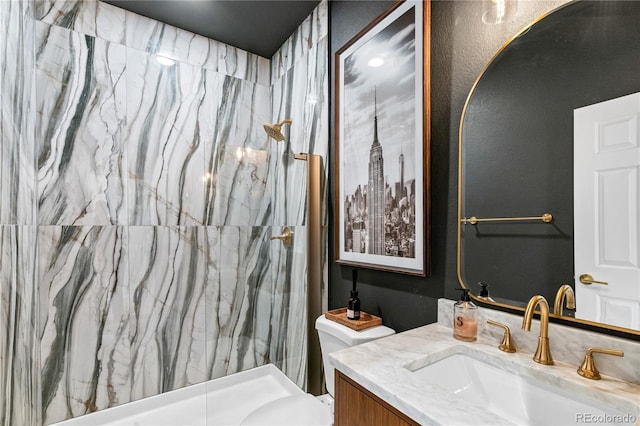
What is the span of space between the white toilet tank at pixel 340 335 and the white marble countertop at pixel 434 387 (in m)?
0.28

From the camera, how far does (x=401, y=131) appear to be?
1321mm

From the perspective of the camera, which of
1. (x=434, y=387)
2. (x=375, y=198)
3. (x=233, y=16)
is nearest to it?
(x=434, y=387)

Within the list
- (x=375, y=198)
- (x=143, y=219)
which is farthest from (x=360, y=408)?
(x=143, y=219)

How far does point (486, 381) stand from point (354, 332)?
564 mm

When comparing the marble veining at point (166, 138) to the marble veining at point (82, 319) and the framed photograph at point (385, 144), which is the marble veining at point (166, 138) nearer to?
the marble veining at point (82, 319)

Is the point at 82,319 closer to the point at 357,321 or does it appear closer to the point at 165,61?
the point at 357,321

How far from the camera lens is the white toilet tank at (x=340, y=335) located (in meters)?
1.28

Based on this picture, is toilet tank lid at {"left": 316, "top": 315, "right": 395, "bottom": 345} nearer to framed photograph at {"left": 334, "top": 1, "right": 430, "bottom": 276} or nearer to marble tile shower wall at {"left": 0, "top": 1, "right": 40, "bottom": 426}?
framed photograph at {"left": 334, "top": 1, "right": 430, "bottom": 276}

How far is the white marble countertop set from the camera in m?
0.61

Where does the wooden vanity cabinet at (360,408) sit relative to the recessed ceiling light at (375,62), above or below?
below

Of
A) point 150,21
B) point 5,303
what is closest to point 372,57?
point 150,21

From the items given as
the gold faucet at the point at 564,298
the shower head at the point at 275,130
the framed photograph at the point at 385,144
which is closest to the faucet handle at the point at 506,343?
the gold faucet at the point at 564,298

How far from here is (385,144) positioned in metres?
1.41

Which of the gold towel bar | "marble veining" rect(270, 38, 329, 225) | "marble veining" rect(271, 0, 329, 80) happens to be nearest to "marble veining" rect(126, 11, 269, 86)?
"marble veining" rect(271, 0, 329, 80)
